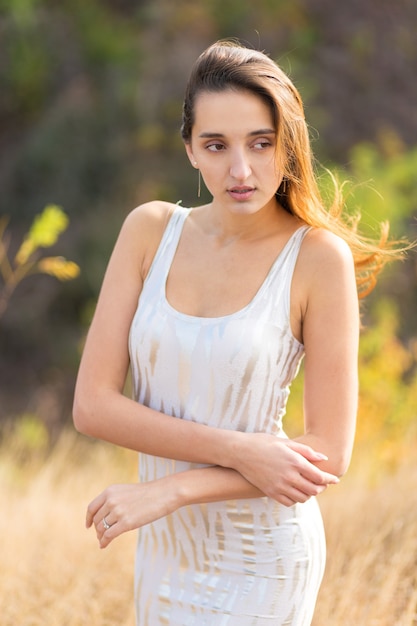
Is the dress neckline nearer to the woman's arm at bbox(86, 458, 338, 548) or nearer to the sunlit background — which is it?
the woman's arm at bbox(86, 458, 338, 548)

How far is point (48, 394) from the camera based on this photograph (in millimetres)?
11617

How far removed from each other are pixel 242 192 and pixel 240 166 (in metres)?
0.07

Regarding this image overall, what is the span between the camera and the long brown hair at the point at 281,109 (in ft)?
5.75

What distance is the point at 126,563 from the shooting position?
11.1ft

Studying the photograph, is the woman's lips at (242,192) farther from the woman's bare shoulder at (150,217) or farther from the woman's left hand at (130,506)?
the woman's left hand at (130,506)

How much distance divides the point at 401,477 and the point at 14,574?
156 centimetres

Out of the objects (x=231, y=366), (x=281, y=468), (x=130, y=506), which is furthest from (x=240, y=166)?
(x=130, y=506)

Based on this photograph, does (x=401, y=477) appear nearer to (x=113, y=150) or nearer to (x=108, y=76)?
(x=113, y=150)

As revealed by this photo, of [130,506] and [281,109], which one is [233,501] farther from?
[281,109]

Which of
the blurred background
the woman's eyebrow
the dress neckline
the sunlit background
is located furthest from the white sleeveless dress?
the blurred background

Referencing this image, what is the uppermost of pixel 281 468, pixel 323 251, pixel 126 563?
pixel 323 251

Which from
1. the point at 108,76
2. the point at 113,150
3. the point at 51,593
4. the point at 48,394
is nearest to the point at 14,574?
the point at 51,593

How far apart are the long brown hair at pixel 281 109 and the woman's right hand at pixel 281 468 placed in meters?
0.47

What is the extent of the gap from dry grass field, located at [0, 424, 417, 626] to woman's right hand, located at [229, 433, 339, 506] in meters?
1.04
